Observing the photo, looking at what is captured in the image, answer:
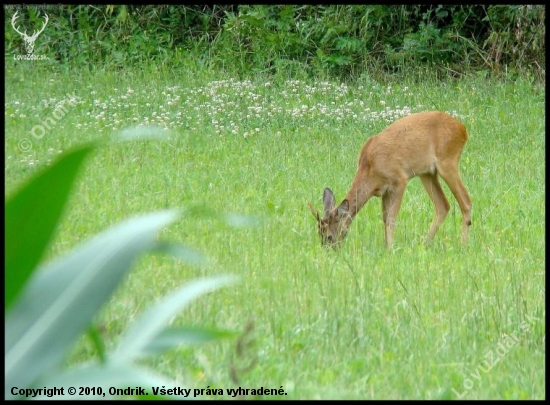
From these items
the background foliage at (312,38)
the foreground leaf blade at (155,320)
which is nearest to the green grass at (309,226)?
the foreground leaf blade at (155,320)

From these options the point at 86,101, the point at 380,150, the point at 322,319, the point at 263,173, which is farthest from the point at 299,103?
the point at 322,319

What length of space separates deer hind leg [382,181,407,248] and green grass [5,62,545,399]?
18 centimetres

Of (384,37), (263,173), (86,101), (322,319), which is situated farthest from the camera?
(384,37)

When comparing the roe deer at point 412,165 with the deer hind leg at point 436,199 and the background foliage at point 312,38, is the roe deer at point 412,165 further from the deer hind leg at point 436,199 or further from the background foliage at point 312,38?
the background foliage at point 312,38

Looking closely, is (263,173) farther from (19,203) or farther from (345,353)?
(19,203)

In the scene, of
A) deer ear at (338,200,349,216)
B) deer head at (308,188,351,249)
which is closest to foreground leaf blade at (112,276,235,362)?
deer head at (308,188,351,249)

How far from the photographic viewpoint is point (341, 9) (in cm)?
1789

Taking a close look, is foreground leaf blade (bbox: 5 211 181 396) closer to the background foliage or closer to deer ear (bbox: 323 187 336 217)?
deer ear (bbox: 323 187 336 217)

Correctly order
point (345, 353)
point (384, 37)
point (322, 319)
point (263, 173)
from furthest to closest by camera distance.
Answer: point (384, 37) → point (263, 173) → point (322, 319) → point (345, 353)

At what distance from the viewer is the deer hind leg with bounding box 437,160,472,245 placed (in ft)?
31.2

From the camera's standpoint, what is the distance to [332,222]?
8.62 metres

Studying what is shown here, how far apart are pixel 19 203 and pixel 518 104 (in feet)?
47.2

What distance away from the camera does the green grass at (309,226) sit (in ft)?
15.8

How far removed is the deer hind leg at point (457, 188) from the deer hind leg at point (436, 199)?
0.43 feet
